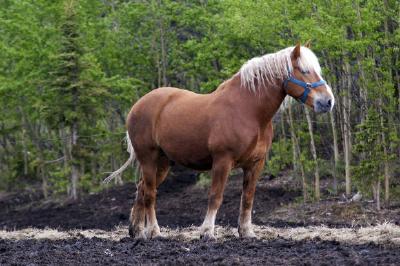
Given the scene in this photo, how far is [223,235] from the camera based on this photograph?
10.8 m

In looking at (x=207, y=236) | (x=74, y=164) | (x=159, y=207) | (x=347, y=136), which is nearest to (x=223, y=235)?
(x=207, y=236)

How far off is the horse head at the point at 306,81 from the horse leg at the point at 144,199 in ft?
7.25

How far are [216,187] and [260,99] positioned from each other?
121cm

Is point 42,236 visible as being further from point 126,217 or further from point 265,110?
point 126,217

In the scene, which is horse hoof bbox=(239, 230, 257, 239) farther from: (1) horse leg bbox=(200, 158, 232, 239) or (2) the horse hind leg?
(2) the horse hind leg

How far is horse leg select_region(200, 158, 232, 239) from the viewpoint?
9.98 meters

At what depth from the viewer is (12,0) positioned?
2428 centimetres

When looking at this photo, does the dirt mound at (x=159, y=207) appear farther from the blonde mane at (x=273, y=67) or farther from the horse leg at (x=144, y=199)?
the blonde mane at (x=273, y=67)

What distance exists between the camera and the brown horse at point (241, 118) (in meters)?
9.98

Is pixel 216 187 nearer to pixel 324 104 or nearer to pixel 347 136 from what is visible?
pixel 324 104

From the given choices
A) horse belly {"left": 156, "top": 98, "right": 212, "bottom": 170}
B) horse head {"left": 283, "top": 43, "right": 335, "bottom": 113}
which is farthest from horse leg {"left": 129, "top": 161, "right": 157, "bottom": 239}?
horse head {"left": 283, "top": 43, "right": 335, "bottom": 113}

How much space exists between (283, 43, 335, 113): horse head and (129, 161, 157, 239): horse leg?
221cm

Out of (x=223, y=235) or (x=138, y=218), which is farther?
(x=138, y=218)

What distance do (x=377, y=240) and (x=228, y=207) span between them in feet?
27.6
